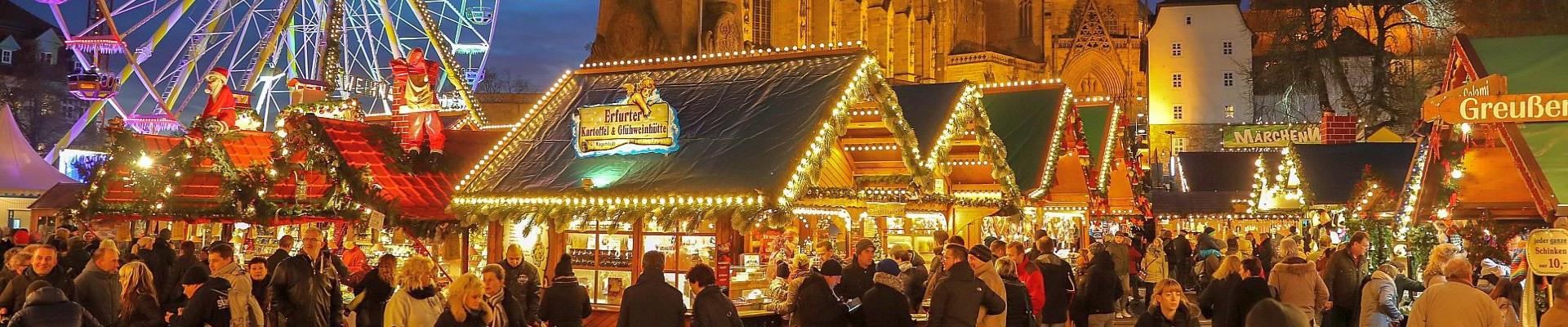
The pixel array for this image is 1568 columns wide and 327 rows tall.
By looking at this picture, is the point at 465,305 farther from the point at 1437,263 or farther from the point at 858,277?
the point at 1437,263

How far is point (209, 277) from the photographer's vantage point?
8781 millimetres

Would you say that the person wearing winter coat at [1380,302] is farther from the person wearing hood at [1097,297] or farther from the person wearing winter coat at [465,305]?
the person wearing winter coat at [465,305]

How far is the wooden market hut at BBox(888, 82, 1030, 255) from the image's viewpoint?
16.2m

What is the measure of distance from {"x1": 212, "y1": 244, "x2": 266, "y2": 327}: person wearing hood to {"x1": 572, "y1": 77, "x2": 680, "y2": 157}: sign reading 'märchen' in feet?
17.8

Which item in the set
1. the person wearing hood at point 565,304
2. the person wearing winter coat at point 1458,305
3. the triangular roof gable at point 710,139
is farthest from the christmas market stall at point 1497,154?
the person wearing hood at point 565,304

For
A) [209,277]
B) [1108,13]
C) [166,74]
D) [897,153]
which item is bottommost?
[209,277]

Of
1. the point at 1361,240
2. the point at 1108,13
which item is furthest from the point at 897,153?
the point at 1108,13

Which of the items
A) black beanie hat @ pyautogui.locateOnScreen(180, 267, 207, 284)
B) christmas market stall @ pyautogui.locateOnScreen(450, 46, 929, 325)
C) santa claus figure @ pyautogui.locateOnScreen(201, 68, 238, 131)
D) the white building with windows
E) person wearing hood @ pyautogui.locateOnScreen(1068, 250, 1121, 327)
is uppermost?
the white building with windows

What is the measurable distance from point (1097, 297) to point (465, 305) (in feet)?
21.5

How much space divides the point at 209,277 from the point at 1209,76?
55.5 meters

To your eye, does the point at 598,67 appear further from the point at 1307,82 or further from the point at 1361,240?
the point at 1307,82

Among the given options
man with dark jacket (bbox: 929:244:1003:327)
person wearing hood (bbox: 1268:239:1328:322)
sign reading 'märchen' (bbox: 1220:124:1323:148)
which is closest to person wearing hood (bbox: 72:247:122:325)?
man with dark jacket (bbox: 929:244:1003:327)

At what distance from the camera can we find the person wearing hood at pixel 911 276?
11492 mm

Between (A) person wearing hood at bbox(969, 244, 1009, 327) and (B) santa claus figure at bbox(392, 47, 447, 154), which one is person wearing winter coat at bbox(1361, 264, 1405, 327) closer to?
(A) person wearing hood at bbox(969, 244, 1009, 327)
